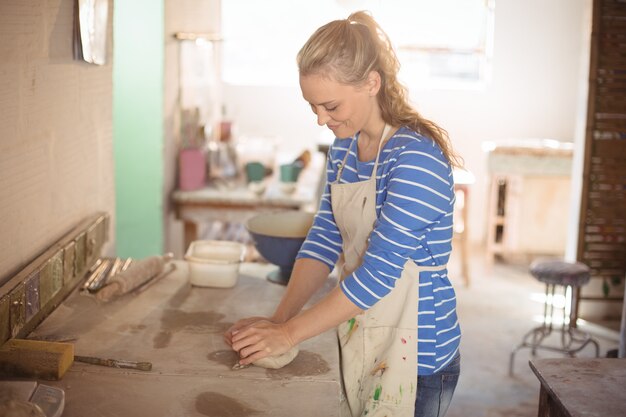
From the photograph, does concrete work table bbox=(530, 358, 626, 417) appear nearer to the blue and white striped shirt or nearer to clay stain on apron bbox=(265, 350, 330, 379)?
the blue and white striped shirt

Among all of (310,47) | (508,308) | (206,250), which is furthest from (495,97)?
(310,47)

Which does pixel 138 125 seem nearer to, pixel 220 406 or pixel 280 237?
pixel 280 237

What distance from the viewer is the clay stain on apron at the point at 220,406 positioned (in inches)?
67.9

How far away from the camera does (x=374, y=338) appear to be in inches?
83.8

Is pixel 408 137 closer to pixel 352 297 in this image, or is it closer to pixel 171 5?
pixel 352 297

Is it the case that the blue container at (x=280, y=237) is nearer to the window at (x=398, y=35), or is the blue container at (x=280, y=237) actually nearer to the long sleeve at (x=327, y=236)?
the long sleeve at (x=327, y=236)

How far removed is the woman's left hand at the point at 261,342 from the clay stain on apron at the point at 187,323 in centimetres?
24

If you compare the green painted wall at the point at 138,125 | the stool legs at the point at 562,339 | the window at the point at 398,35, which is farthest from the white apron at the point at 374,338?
the window at the point at 398,35

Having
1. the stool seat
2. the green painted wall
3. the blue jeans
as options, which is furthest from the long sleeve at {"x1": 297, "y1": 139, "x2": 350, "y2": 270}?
the stool seat

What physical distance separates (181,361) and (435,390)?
2.31 ft

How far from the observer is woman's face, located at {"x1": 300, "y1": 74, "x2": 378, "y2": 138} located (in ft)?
6.62

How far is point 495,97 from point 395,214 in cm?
587

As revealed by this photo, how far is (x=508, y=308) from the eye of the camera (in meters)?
5.86

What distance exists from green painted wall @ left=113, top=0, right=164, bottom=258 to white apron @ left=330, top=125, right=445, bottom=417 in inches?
90.4
